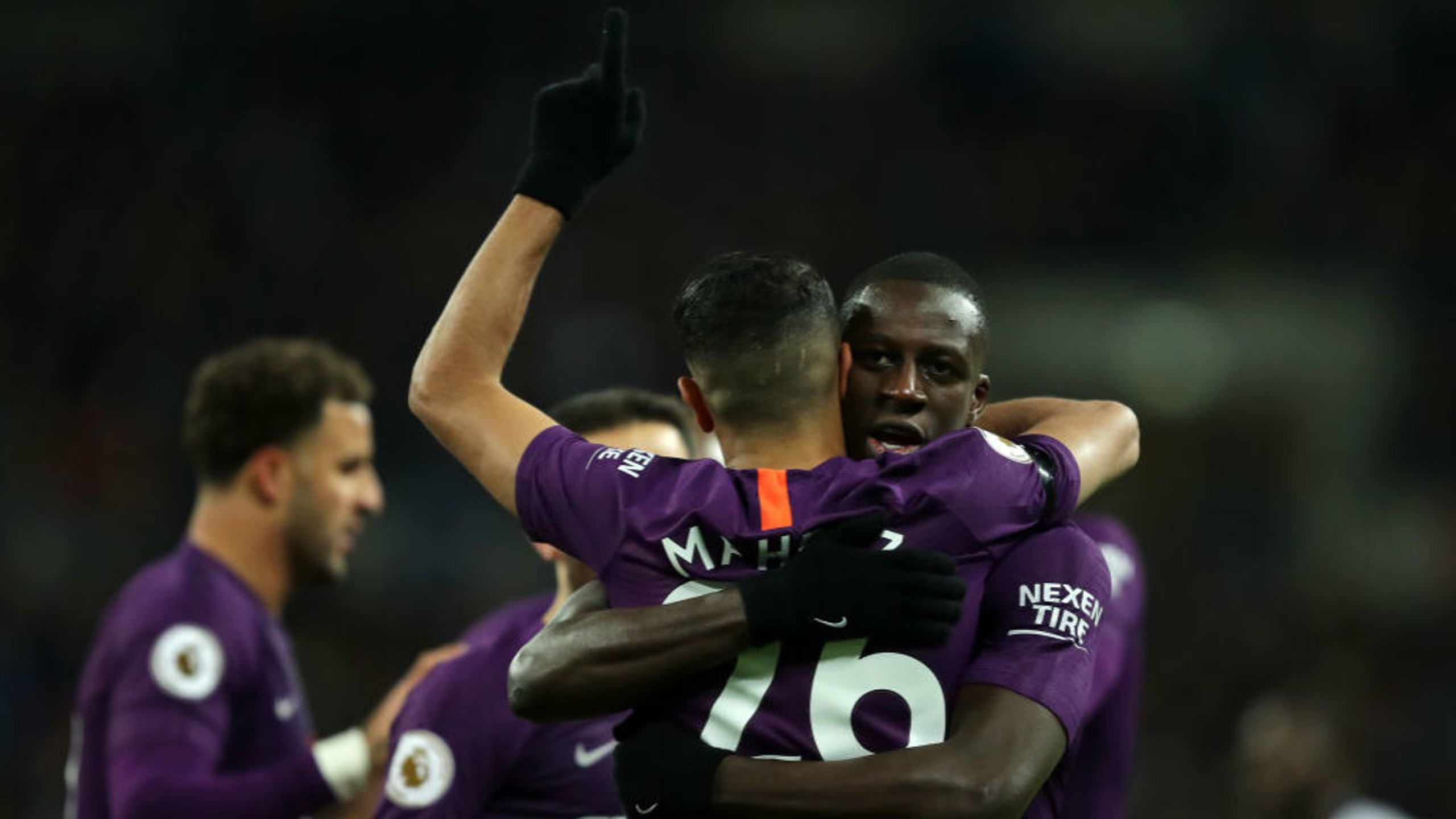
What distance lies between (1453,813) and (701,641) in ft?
27.6

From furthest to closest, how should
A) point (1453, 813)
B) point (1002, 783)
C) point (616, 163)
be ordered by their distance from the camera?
1. point (1453, 813)
2. point (616, 163)
3. point (1002, 783)

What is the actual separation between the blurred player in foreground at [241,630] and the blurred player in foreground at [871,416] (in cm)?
147

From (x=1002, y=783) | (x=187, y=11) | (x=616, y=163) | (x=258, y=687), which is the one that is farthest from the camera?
(x=187, y=11)

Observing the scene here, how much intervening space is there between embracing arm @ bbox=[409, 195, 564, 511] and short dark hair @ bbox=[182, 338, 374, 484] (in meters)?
2.52

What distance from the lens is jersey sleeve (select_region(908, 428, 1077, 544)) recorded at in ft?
8.83

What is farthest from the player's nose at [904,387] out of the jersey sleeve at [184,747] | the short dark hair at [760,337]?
the jersey sleeve at [184,747]

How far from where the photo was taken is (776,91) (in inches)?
547

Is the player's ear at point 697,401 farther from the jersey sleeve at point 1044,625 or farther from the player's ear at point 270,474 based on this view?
the player's ear at point 270,474

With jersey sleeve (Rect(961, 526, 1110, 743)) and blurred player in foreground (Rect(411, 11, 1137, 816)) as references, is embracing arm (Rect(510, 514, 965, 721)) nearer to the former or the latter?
blurred player in foreground (Rect(411, 11, 1137, 816))

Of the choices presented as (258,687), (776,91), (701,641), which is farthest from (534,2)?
(701,641)

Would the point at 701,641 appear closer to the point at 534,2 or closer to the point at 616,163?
the point at 616,163

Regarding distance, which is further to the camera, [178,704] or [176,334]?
[176,334]

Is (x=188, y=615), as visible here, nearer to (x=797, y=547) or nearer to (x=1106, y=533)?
(x=1106, y=533)

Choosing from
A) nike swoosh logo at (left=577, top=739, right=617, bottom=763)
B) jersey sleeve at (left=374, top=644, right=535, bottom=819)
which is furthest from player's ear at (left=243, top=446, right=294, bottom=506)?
nike swoosh logo at (left=577, top=739, right=617, bottom=763)
